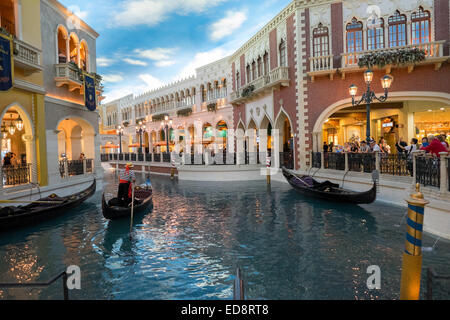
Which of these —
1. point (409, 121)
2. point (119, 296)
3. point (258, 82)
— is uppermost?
point (258, 82)

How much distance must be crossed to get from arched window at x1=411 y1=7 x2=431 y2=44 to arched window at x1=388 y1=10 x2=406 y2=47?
0.29m

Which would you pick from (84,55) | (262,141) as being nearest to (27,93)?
(84,55)

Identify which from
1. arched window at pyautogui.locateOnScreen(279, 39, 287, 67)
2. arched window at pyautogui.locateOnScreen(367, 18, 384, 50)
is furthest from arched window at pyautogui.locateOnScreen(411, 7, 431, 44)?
arched window at pyautogui.locateOnScreen(279, 39, 287, 67)

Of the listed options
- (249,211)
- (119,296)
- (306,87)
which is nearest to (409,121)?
Result: (306,87)

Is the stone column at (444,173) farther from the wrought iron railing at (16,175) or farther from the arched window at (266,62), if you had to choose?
the arched window at (266,62)

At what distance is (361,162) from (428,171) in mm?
3476

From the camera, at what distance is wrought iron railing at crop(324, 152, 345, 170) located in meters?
10.4

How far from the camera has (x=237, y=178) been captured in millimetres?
15062

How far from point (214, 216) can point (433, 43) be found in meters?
9.83

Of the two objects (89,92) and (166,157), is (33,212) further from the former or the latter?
(166,157)

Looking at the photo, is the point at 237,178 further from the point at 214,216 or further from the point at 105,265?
the point at 105,265

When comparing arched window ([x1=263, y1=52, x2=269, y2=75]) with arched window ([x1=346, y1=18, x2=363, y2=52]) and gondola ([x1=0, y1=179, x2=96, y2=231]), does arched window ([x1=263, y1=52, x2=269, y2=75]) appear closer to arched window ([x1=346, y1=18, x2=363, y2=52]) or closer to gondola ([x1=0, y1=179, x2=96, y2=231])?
arched window ([x1=346, y1=18, x2=363, y2=52])

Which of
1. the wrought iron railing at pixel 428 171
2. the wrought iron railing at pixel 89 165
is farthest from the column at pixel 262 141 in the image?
the wrought iron railing at pixel 428 171
